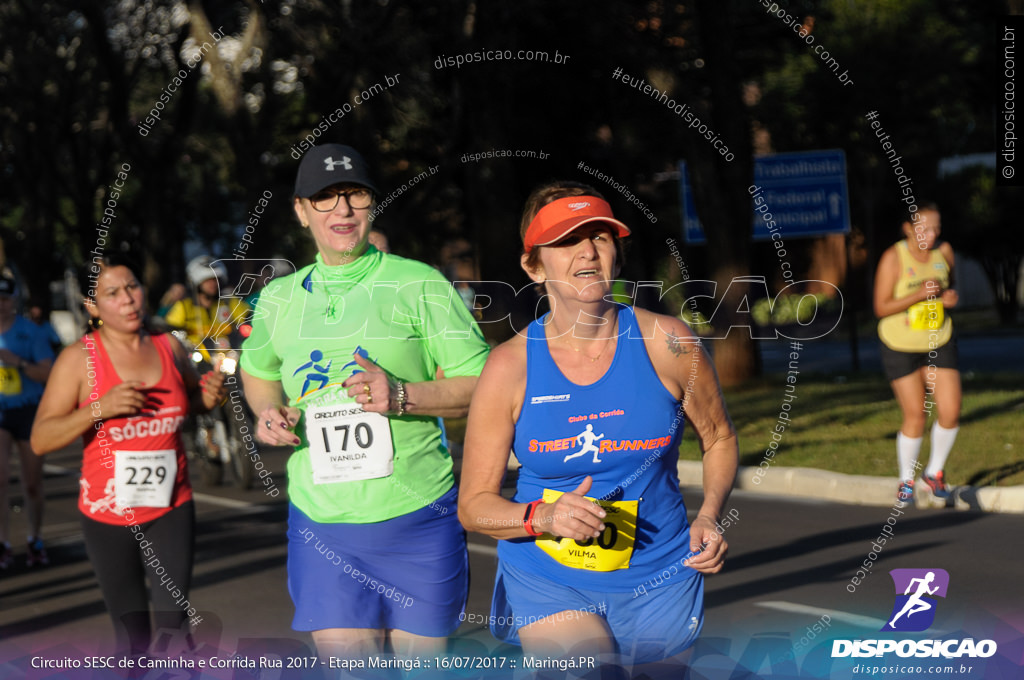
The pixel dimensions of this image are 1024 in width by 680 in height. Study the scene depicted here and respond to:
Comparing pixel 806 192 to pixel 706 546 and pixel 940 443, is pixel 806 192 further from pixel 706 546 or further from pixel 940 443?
pixel 706 546

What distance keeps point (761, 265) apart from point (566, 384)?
3329cm

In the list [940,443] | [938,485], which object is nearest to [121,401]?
[940,443]

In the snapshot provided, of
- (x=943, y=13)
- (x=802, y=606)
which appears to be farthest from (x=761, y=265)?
(x=802, y=606)

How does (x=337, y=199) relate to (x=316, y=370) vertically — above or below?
above

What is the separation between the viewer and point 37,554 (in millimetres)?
9445

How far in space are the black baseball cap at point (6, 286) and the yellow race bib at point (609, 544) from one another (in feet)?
24.4

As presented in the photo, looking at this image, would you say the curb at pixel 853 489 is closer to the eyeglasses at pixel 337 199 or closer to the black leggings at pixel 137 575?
the black leggings at pixel 137 575

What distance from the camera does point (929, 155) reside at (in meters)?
34.3

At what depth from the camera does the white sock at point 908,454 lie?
9.27m

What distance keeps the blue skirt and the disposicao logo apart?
1.55 meters

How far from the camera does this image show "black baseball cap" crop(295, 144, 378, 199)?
14.0 ft

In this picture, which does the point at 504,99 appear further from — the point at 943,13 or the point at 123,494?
the point at 943,13

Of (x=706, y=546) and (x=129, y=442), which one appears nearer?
(x=706, y=546)

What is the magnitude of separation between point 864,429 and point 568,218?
10016 mm
